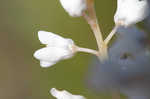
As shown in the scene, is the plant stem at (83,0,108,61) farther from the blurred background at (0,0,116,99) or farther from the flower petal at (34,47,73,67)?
the blurred background at (0,0,116,99)

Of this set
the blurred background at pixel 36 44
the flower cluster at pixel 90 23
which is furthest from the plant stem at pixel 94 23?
the blurred background at pixel 36 44

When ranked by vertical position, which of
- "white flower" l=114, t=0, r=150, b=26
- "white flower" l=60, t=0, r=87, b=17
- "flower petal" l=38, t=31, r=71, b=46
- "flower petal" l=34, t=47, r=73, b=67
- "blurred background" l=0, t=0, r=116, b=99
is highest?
"white flower" l=60, t=0, r=87, b=17

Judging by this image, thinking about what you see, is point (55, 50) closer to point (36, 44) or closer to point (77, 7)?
point (77, 7)

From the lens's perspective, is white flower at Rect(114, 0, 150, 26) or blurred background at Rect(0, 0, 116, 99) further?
blurred background at Rect(0, 0, 116, 99)

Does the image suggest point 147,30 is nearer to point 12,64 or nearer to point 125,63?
point 125,63

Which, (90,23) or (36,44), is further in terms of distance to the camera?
(36,44)

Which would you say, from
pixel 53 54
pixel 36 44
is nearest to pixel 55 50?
pixel 53 54

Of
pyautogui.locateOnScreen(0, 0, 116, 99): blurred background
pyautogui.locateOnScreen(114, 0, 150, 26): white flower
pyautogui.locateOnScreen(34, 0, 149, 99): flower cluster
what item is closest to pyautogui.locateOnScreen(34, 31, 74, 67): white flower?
pyautogui.locateOnScreen(34, 0, 149, 99): flower cluster
